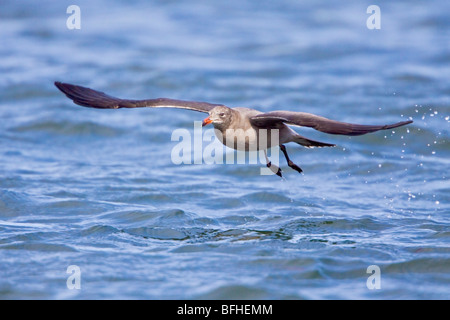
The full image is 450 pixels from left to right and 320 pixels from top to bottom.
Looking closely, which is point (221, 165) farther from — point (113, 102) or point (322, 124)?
point (322, 124)

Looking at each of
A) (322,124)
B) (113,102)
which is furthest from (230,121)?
(322,124)

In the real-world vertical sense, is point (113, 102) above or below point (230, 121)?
above

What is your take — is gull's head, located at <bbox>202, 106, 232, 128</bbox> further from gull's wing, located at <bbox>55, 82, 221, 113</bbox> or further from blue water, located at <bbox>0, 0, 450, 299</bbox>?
blue water, located at <bbox>0, 0, 450, 299</bbox>

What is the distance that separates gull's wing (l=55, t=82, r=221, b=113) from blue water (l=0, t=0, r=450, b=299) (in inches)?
64.9

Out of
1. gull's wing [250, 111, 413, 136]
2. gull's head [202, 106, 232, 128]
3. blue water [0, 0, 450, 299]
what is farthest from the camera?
gull's head [202, 106, 232, 128]

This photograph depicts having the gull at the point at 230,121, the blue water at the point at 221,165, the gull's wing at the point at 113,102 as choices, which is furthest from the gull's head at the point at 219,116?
the blue water at the point at 221,165

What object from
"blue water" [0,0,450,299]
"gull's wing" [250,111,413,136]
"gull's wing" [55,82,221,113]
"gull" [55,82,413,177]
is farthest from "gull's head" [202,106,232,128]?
"blue water" [0,0,450,299]

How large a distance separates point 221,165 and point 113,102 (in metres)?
4.15

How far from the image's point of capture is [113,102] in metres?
9.40

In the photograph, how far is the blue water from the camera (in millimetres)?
8484

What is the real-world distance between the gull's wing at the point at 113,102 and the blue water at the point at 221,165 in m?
1.65

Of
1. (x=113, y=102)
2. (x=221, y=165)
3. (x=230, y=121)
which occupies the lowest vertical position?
(x=221, y=165)

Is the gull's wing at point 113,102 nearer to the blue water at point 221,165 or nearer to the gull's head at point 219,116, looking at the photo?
the gull's head at point 219,116

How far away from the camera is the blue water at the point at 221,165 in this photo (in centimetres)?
848
